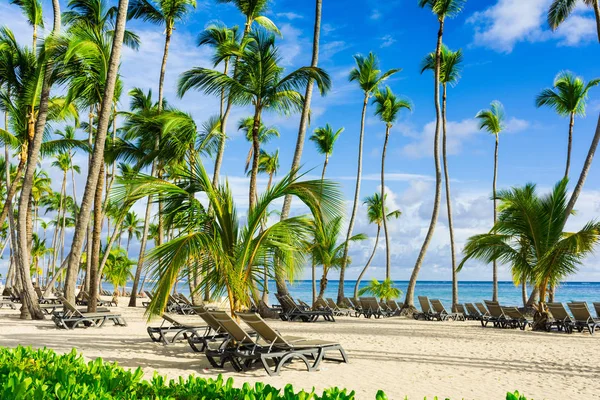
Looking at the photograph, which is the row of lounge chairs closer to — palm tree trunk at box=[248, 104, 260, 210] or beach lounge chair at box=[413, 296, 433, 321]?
palm tree trunk at box=[248, 104, 260, 210]

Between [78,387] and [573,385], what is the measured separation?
6.31 metres

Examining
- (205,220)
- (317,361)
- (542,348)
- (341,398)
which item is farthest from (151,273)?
(542,348)

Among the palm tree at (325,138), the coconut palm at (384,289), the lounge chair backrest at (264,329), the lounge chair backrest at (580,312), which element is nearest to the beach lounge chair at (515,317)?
the lounge chair backrest at (580,312)

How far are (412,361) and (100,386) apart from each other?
6.40m

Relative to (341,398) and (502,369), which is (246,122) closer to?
(502,369)

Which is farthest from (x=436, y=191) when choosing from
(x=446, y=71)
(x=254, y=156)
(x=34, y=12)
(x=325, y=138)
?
(x=34, y=12)

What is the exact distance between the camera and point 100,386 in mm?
3605

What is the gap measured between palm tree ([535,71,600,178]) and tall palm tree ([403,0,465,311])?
478cm

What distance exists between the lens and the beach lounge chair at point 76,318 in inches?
532

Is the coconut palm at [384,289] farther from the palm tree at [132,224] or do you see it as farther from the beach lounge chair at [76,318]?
the palm tree at [132,224]

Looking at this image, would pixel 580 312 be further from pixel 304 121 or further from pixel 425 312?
pixel 304 121

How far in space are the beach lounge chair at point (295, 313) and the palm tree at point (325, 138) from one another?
16071 mm

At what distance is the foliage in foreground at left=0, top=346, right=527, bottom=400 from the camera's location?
3236 mm

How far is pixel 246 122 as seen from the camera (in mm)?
33312
